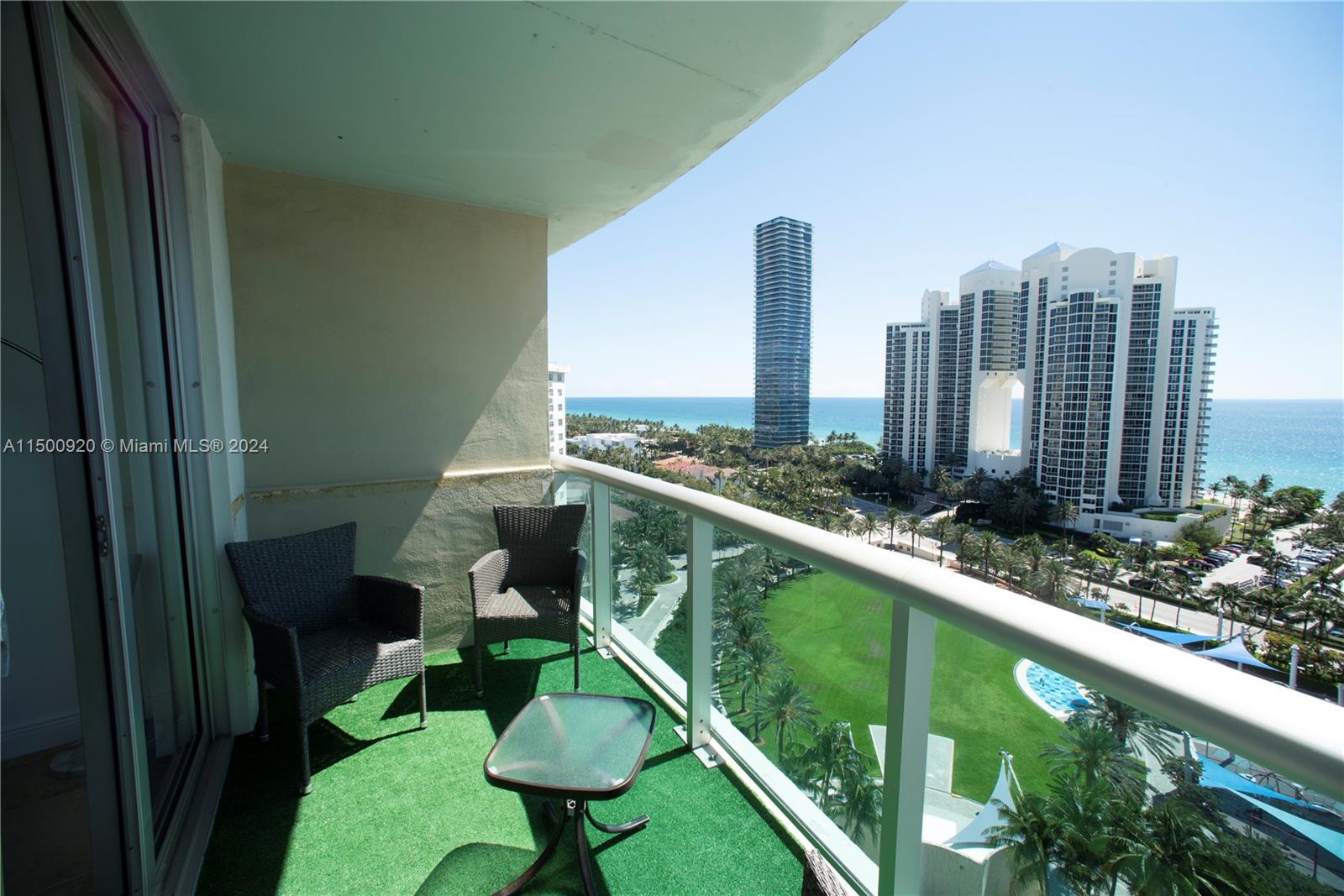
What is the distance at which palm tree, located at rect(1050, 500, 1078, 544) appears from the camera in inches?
517

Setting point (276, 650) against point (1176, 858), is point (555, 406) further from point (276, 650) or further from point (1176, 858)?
point (1176, 858)

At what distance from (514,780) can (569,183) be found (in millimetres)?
2935

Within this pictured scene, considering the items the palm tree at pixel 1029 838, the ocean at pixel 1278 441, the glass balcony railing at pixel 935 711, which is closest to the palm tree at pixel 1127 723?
the glass balcony railing at pixel 935 711

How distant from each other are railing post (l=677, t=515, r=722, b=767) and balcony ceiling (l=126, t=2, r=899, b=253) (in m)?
1.75

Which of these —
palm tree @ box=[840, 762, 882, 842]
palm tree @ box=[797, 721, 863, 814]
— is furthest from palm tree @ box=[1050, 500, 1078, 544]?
palm tree @ box=[840, 762, 882, 842]

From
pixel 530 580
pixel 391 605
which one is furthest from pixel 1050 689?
pixel 530 580

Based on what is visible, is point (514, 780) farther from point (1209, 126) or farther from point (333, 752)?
point (1209, 126)

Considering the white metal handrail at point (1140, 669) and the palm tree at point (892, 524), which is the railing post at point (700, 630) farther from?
the palm tree at point (892, 524)

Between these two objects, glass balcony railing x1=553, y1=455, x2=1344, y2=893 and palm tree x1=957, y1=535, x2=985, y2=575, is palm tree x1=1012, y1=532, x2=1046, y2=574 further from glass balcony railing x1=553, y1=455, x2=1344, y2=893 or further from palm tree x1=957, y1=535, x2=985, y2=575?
glass balcony railing x1=553, y1=455, x2=1344, y2=893

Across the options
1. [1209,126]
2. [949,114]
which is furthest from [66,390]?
[1209,126]

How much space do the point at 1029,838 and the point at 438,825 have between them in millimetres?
1889

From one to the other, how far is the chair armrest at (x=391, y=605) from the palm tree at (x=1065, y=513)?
15.0 m

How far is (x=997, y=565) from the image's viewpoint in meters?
10.1

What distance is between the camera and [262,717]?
244 cm
